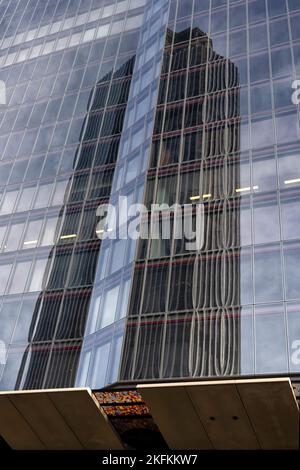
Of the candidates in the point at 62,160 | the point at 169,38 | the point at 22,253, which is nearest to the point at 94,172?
the point at 62,160

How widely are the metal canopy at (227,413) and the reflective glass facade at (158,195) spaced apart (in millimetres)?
662

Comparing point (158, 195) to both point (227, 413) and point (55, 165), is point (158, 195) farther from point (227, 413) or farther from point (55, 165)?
point (227, 413)

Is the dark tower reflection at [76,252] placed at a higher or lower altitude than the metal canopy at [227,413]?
higher

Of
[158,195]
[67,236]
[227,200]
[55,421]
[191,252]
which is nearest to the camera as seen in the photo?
[55,421]

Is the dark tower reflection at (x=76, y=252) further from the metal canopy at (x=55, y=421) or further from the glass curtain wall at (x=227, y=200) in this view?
the glass curtain wall at (x=227, y=200)

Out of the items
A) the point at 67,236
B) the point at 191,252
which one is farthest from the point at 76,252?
the point at 191,252

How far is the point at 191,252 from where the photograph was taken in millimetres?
24578

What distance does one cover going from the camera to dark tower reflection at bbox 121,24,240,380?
71.3 ft

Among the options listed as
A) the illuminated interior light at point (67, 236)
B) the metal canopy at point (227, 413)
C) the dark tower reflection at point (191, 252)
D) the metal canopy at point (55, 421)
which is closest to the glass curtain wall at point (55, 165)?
the illuminated interior light at point (67, 236)

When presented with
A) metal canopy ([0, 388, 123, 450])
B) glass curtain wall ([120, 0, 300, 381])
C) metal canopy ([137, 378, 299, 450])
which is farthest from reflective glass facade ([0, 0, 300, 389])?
metal canopy ([0, 388, 123, 450])

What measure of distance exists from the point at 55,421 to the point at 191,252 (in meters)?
8.92

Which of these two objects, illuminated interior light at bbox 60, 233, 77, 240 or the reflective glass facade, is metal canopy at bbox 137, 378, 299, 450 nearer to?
the reflective glass facade

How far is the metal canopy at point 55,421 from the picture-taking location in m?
22.8
